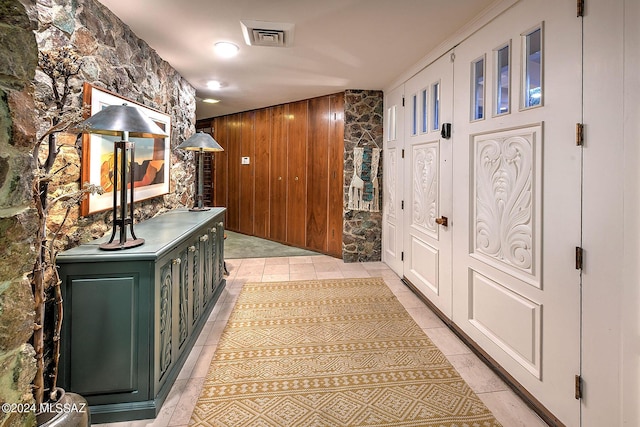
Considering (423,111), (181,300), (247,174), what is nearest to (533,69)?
(423,111)

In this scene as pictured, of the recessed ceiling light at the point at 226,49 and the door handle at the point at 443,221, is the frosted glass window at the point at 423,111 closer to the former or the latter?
the door handle at the point at 443,221

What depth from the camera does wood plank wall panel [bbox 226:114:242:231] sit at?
680 centimetres

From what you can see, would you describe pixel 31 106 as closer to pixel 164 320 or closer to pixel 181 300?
pixel 164 320

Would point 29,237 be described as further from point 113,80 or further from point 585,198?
point 585,198

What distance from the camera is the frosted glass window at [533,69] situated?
185 centimetres

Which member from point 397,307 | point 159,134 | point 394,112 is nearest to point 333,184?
point 394,112

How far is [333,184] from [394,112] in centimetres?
139

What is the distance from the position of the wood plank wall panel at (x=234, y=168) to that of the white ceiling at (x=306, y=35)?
240 cm

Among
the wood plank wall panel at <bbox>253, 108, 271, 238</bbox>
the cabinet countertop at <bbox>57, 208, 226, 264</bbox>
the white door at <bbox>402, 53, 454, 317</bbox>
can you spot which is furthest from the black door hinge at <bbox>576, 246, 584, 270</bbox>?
the wood plank wall panel at <bbox>253, 108, 271, 238</bbox>

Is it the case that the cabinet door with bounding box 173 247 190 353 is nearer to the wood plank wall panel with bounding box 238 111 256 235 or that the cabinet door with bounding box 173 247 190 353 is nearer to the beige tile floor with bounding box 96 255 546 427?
the beige tile floor with bounding box 96 255 546 427

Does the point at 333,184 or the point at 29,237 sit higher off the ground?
the point at 333,184

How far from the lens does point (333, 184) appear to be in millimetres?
5117

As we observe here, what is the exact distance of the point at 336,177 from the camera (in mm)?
5055

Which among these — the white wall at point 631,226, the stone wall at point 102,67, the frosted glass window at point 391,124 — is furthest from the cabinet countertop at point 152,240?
the frosted glass window at point 391,124
